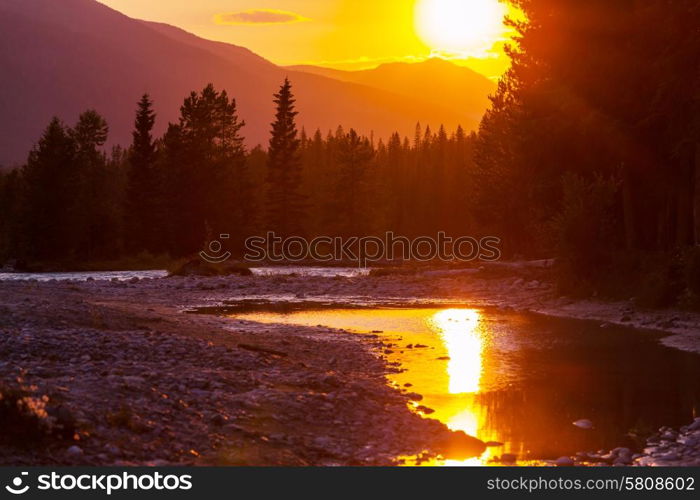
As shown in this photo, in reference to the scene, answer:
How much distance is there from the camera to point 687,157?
98.4 feet

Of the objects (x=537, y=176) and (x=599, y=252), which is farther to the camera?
(x=537, y=176)

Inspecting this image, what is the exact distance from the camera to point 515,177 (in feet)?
139

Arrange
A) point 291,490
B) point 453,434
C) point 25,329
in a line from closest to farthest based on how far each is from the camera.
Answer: point 291,490, point 453,434, point 25,329

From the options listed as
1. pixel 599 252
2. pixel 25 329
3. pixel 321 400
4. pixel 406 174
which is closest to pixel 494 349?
pixel 321 400

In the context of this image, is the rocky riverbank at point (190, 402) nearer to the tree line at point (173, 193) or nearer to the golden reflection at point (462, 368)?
the golden reflection at point (462, 368)

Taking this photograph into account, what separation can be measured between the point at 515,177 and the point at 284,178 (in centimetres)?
4367

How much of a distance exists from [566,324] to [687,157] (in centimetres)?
847

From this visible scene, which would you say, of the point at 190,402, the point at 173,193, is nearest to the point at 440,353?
the point at 190,402

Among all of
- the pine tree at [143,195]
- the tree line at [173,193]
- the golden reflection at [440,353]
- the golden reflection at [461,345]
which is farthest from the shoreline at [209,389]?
the pine tree at [143,195]

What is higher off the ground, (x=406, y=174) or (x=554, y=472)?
(x=406, y=174)

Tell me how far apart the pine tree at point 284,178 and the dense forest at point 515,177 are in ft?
0.44

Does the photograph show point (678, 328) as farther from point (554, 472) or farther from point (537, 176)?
point (554, 472)

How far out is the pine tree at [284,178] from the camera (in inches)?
3252

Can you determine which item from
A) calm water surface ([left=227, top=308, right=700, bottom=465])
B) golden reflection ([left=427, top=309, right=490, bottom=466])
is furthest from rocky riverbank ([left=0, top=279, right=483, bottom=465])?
calm water surface ([left=227, top=308, right=700, bottom=465])
